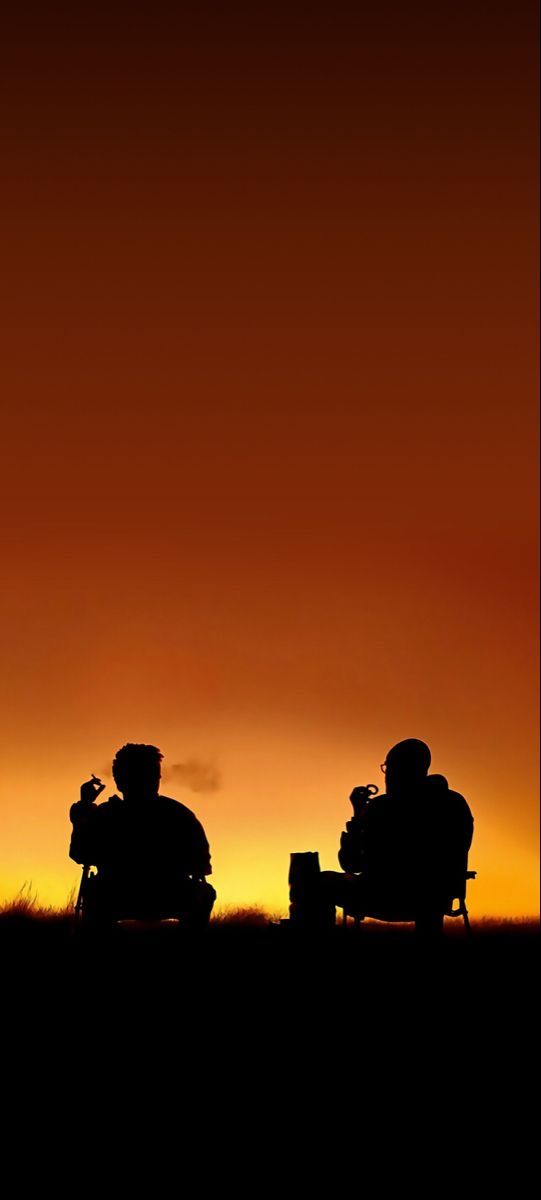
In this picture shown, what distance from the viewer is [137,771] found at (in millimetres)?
11875

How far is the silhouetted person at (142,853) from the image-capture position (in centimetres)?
1167

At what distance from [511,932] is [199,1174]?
35.2 ft

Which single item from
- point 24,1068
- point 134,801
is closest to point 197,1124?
point 24,1068

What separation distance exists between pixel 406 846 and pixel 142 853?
248 centimetres

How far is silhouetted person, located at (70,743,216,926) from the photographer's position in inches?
460

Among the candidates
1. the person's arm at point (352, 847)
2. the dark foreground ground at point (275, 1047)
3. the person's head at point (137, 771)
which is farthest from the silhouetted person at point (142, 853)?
the person's arm at point (352, 847)

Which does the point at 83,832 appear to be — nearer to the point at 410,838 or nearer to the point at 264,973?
the point at 264,973

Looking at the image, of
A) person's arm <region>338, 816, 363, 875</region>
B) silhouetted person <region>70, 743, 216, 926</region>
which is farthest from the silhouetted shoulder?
person's arm <region>338, 816, 363, 875</region>

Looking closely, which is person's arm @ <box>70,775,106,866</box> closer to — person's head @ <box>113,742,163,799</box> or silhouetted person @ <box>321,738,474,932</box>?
person's head @ <box>113,742,163,799</box>

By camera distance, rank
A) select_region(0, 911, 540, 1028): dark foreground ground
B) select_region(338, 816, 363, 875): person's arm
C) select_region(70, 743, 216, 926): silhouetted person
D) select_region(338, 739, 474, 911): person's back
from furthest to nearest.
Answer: select_region(338, 816, 363, 875): person's arm, select_region(338, 739, 474, 911): person's back, select_region(70, 743, 216, 926): silhouetted person, select_region(0, 911, 540, 1028): dark foreground ground

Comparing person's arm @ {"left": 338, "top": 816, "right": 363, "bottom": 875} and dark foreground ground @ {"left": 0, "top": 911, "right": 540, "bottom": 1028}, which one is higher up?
person's arm @ {"left": 338, "top": 816, "right": 363, "bottom": 875}

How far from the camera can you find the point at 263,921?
15477 millimetres

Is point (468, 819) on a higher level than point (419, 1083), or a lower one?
higher

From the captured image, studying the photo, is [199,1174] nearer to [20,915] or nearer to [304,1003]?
[304,1003]
